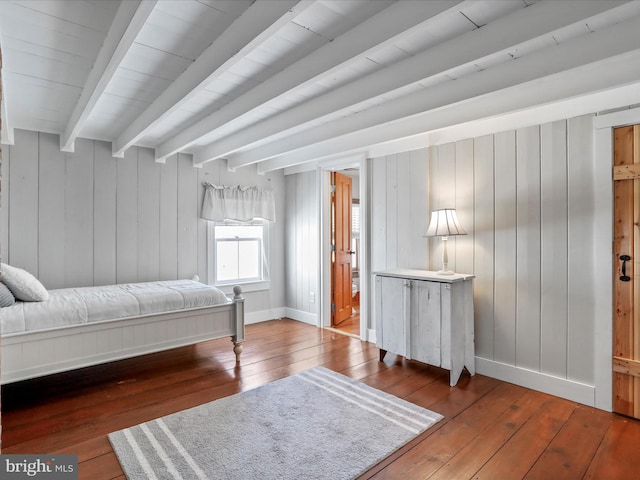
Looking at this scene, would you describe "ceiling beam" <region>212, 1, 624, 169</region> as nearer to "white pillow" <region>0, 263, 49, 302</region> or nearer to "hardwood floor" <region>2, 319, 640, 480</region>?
"hardwood floor" <region>2, 319, 640, 480</region>

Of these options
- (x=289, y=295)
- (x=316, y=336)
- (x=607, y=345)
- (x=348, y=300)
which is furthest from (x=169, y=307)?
(x=607, y=345)

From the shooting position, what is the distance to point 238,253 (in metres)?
5.15

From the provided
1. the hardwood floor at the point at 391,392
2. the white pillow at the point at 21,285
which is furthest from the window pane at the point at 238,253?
the white pillow at the point at 21,285

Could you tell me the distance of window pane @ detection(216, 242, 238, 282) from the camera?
4938mm

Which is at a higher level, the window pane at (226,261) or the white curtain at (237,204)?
the white curtain at (237,204)

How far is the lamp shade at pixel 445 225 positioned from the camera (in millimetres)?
3232

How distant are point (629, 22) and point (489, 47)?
674mm

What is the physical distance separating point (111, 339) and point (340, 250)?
2.97m

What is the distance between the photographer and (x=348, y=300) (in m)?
5.43

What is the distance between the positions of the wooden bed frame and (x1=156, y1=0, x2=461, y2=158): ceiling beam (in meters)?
1.81

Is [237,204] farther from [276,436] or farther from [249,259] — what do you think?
[276,436]

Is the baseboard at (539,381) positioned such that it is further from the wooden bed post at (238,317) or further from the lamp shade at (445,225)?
the wooden bed post at (238,317)

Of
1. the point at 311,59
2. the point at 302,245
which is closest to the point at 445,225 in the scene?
the point at 311,59

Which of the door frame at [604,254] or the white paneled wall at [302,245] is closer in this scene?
the door frame at [604,254]
